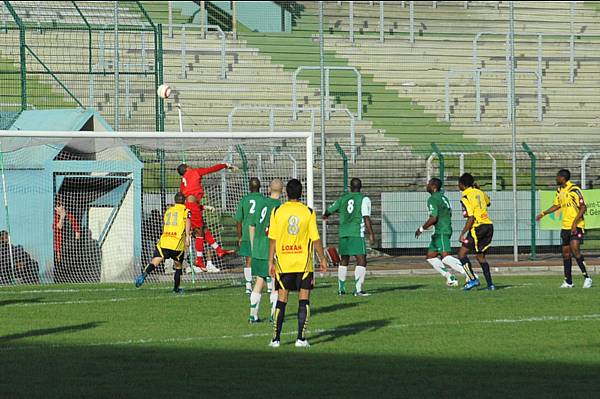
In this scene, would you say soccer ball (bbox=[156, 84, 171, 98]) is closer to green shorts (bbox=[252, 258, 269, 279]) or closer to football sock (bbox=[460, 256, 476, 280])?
football sock (bbox=[460, 256, 476, 280])

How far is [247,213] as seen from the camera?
18.8 metres

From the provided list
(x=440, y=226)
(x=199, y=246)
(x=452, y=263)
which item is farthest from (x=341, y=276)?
(x=199, y=246)

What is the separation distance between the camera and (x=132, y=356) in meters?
13.0

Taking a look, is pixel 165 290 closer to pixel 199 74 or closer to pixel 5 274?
pixel 5 274

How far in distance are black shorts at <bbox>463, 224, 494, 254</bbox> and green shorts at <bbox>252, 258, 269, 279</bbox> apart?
5.27 m

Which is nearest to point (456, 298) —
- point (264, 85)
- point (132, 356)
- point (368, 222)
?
point (368, 222)

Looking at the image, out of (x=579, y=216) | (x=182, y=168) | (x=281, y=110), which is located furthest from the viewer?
(x=281, y=110)

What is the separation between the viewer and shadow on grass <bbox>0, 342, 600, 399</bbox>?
1068 cm

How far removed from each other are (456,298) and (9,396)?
32.9 ft

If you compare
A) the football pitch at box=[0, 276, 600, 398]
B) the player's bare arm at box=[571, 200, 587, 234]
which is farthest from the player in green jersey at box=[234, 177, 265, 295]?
the player's bare arm at box=[571, 200, 587, 234]

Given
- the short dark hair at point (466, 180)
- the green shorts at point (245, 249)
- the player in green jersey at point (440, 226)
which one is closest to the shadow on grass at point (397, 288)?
the player in green jersey at point (440, 226)

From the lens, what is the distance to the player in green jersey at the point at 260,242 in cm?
1611

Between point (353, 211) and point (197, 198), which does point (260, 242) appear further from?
point (197, 198)

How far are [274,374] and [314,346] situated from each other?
2.08 metres
